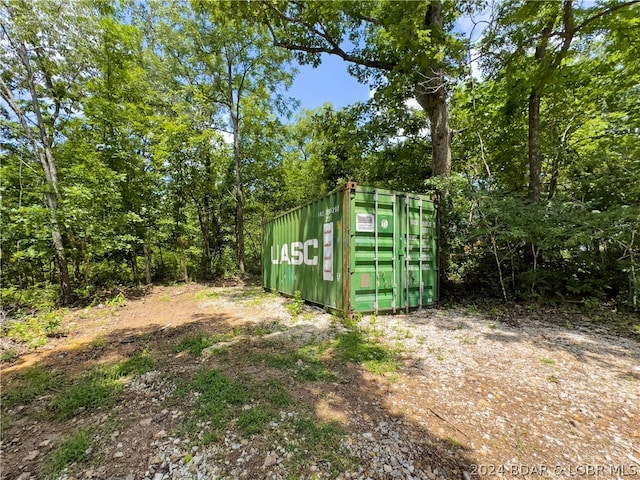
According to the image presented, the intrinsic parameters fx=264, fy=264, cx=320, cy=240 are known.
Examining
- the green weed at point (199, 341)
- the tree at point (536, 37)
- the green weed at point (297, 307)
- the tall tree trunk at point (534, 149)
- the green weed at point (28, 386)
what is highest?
the tree at point (536, 37)

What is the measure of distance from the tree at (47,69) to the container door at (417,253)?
8102mm

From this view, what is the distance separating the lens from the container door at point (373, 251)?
494 centimetres

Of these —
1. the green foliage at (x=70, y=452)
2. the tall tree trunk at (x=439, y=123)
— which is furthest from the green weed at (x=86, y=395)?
the tall tree trunk at (x=439, y=123)

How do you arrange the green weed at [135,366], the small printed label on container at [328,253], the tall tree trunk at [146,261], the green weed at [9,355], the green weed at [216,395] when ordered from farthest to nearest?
the tall tree trunk at [146,261] → the small printed label on container at [328,253] → the green weed at [9,355] → the green weed at [135,366] → the green weed at [216,395]

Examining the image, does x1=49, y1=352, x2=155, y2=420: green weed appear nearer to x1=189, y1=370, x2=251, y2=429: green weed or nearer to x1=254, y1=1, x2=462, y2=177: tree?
x1=189, y1=370, x2=251, y2=429: green weed

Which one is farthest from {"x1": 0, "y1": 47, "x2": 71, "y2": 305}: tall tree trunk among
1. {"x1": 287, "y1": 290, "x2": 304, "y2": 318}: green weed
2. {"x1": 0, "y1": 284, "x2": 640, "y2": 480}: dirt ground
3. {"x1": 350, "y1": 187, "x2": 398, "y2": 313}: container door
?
{"x1": 350, "y1": 187, "x2": 398, "y2": 313}: container door

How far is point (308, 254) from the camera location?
20.5ft

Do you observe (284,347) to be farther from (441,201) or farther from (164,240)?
(164,240)

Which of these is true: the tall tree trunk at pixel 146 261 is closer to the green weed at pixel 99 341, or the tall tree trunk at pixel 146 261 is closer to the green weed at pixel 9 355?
the green weed at pixel 99 341

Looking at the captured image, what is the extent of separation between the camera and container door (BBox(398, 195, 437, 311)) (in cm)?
544

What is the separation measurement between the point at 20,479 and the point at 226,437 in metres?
1.30

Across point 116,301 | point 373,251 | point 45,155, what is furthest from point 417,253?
point 45,155

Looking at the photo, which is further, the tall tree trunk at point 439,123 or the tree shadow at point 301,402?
the tall tree trunk at point 439,123

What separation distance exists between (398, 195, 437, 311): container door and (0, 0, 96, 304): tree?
26.6 ft
